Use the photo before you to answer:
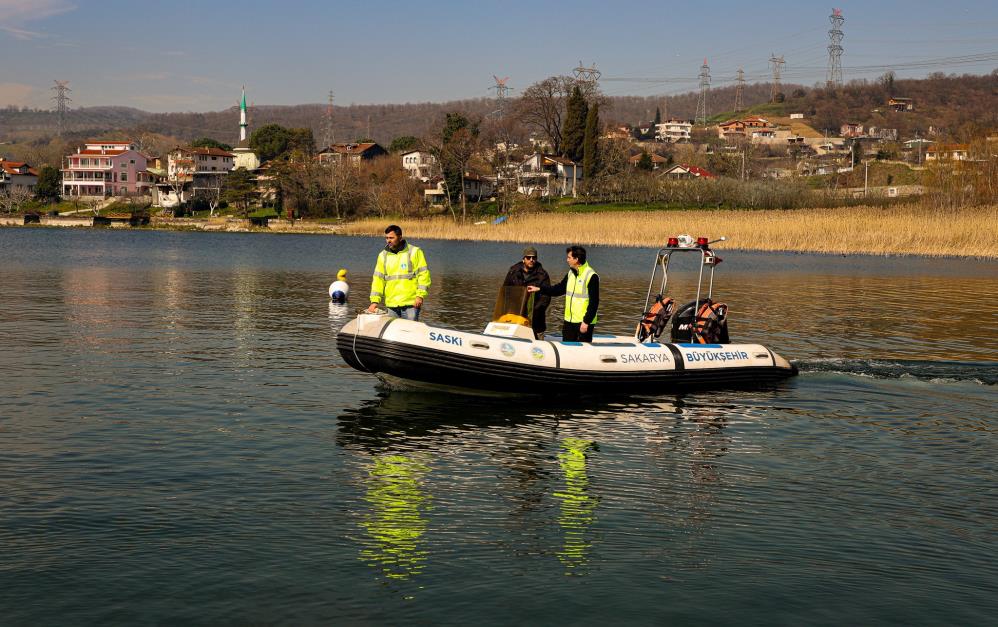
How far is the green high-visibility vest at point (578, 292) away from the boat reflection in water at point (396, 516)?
444 centimetres

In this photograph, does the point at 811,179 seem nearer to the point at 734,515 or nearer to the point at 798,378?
the point at 798,378

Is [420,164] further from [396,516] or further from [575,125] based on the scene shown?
[396,516]

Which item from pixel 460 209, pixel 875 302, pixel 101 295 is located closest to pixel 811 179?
pixel 460 209

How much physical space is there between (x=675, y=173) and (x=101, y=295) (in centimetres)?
10648

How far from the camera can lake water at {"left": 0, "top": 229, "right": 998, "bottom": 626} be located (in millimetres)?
6906

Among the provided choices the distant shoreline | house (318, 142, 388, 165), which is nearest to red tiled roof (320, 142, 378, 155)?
house (318, 142, 388, 165)

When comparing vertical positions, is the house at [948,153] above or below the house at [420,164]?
below

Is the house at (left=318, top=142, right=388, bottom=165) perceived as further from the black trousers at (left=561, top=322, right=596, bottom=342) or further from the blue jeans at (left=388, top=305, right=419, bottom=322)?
the black trousers at (left=561, top=322, right=596, bottom=342)

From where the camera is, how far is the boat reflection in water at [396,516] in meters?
7.47

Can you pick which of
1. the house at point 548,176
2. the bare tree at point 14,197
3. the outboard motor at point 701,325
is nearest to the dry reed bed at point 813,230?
the outboard motor at point 701,325

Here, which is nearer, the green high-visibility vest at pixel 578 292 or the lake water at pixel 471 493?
the lake water at pixel 471 493

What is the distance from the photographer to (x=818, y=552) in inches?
311

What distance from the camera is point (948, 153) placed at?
64.1 m

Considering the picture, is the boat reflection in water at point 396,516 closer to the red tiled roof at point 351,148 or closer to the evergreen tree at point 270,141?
the red tiled roof at point 351,148
